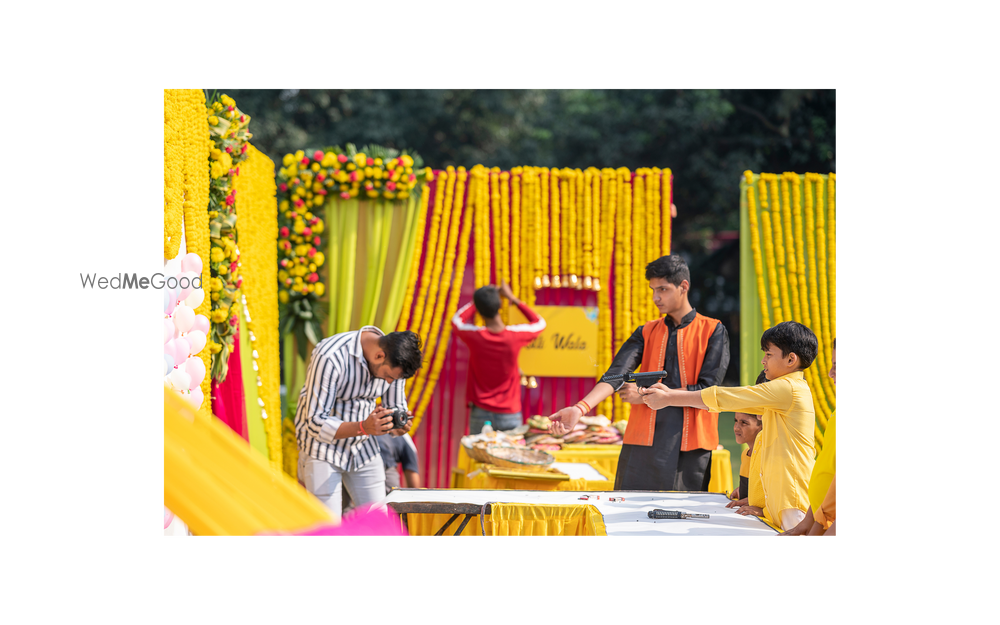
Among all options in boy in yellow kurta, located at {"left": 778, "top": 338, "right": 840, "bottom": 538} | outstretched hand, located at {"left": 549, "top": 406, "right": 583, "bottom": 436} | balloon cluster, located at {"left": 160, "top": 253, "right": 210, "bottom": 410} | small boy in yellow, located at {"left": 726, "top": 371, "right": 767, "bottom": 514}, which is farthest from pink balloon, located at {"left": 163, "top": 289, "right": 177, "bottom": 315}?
boy in yellow kurta, located at {"left": 778, "top": 338, "right": 840, "bottom": 538}

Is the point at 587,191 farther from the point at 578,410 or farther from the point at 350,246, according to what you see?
the point at 578,410

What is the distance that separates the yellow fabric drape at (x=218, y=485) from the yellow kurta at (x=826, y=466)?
157 centimetres

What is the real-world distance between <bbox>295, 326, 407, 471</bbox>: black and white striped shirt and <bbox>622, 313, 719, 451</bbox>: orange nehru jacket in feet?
4.20

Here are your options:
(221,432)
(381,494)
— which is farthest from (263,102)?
(221,432)

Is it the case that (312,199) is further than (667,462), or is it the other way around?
(312,199)

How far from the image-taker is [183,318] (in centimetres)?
324

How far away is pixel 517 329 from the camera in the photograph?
540 centimetres

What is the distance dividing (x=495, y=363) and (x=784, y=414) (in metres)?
2.96

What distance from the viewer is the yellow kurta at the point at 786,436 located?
2490mm

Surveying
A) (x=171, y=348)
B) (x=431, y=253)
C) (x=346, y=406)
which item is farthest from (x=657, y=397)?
Answer: (x=431, y=253)

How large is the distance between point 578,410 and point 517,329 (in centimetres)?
213

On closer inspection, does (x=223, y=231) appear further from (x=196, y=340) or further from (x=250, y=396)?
(x=250, y=396)

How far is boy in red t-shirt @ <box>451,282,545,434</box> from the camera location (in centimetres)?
525

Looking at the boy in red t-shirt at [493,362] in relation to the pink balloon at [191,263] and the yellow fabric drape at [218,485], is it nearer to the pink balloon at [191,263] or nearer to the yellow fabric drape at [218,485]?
the pink balloon at [191,263]
